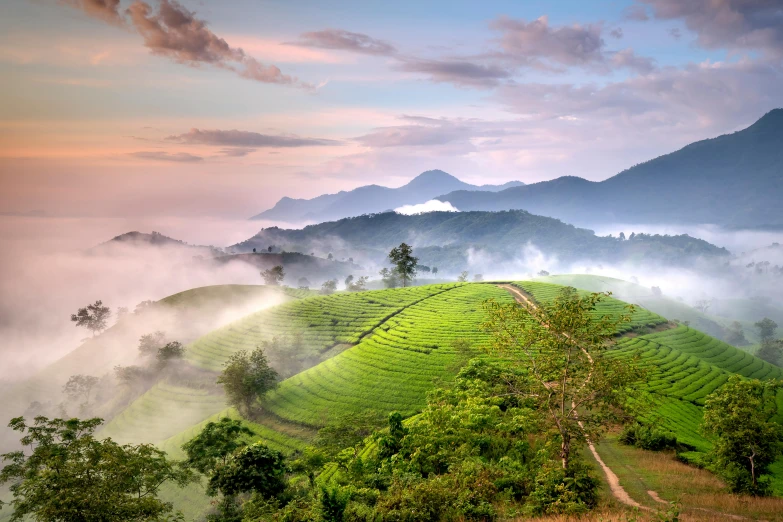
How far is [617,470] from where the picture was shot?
25203mm

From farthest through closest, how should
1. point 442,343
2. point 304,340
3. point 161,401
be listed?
point 304,340, point 161,401, point 442,343

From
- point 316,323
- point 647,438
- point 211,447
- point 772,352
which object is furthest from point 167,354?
point 772,352

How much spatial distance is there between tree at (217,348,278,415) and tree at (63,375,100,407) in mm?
55698

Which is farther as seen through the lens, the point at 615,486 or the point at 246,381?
the point at 246,381

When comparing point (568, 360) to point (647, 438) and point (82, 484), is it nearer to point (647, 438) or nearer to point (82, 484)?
point (647, 438)

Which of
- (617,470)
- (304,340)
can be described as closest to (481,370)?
(617,470)

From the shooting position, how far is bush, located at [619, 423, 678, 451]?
98.2 feet

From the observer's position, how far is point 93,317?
430 ft

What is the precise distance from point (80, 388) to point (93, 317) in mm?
42466

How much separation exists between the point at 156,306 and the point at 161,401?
62966 mm

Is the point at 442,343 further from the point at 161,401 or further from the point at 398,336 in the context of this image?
the point at 161,401

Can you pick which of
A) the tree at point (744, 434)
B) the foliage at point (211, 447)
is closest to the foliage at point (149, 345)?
the foliage at point (211, 447)

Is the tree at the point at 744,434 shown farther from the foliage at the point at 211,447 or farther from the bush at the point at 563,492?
the foliage at the point at 211,447

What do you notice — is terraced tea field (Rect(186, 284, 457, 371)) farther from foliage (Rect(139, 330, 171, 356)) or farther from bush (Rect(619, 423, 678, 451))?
bush (Rect(619, 423, 678, 451))
